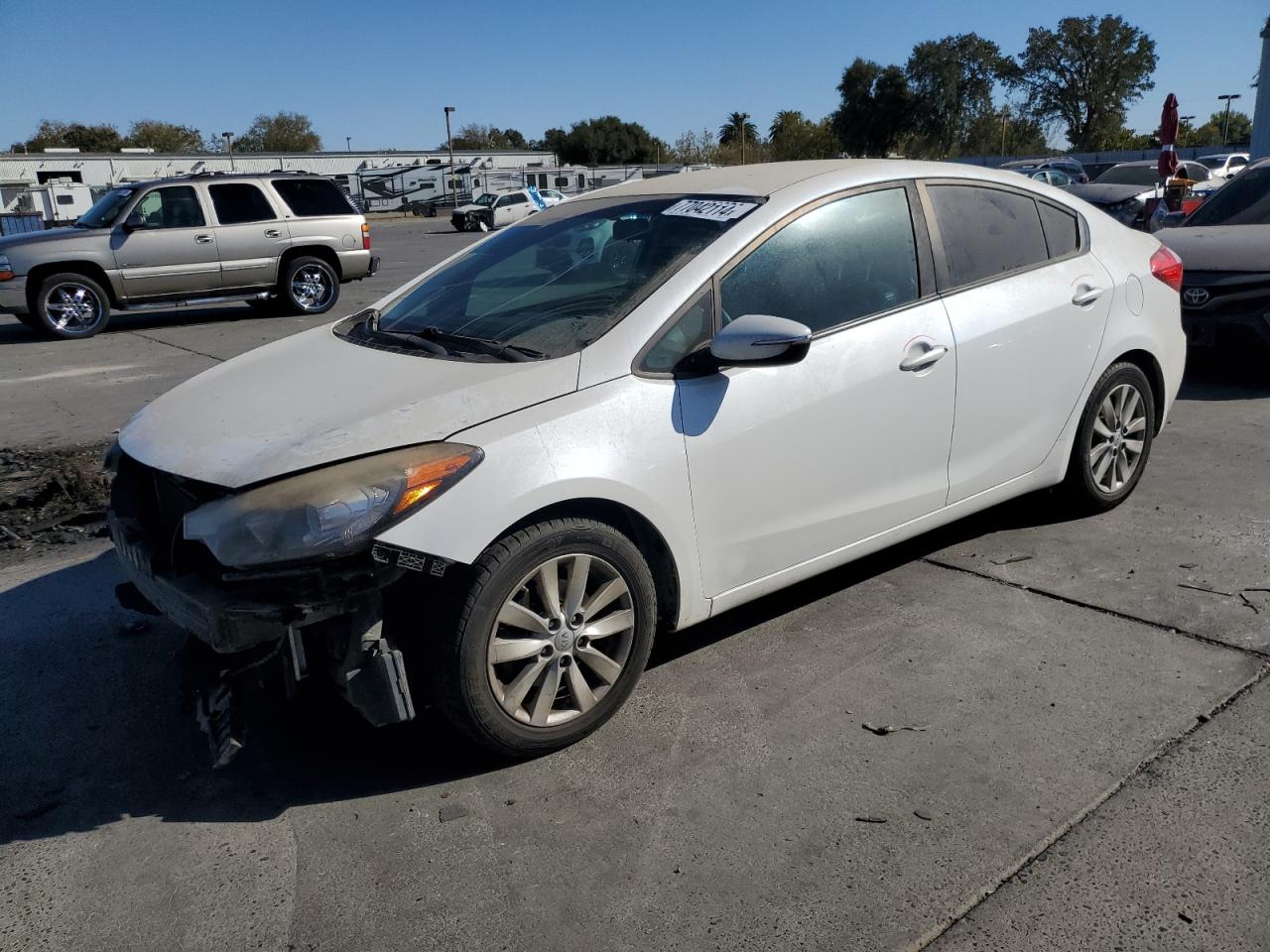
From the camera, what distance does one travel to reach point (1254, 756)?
9.72 feet

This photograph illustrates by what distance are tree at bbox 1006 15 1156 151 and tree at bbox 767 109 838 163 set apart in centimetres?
1489

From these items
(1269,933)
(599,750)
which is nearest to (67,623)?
(599,750)

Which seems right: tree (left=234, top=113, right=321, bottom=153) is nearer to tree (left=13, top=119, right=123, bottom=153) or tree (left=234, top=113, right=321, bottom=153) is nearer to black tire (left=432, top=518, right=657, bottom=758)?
tree (left=13, top=119, right=123, bottom=153)

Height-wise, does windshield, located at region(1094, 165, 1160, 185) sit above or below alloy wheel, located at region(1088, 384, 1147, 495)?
above

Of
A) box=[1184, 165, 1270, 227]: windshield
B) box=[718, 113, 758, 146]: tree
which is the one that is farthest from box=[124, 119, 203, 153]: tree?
box=[1184, 165, 1270, 227]: windshield

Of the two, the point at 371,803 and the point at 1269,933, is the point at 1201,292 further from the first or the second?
the point at 371,803

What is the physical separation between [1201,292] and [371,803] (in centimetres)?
694

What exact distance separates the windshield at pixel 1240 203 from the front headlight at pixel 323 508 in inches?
314

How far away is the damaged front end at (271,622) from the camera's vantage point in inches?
108

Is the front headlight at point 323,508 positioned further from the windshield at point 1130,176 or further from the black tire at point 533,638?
the windshield at point 1130,176

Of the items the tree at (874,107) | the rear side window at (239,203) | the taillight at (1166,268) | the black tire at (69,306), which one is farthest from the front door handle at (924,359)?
the tree at (874,107)

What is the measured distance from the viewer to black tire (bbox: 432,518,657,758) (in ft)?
9.35

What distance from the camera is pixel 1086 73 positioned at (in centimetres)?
7700

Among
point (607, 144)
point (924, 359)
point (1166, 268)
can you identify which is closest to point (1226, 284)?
point (1166, 268)
